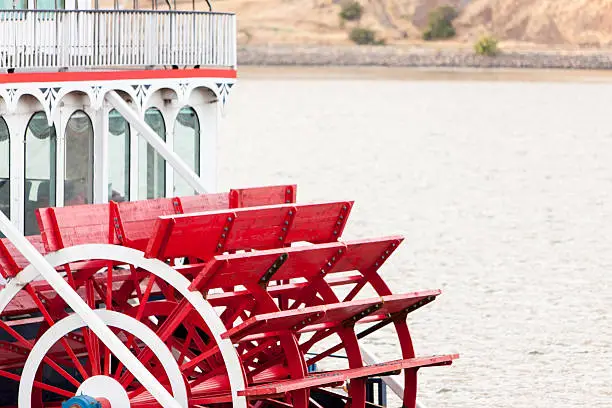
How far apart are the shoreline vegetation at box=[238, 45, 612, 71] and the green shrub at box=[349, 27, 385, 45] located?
1464mm

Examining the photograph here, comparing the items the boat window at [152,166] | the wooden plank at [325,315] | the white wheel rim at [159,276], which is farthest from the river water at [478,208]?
the white wheel rim at [159,276]

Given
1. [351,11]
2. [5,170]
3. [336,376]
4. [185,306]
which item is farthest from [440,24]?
[185,306]

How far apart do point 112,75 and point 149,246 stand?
2.02 m

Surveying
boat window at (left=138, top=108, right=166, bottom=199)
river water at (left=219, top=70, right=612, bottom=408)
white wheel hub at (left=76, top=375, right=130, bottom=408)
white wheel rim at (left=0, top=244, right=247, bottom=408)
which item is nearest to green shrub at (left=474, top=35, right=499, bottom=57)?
river water at (left=219, top=70, right=612, bottom=408)

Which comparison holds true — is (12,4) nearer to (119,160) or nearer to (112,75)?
(112,75)

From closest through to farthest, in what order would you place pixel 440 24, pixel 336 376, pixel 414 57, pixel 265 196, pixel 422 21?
pixel 336 376 < pixel 265 196 < pixel 414 57 < pixel 440 24 < pixel 422 21

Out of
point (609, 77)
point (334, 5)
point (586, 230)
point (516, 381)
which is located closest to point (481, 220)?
point (586, 230)

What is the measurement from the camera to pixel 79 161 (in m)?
12.2

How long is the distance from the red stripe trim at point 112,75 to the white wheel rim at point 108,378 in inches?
72.9

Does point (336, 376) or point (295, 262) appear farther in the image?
point (295, 262)

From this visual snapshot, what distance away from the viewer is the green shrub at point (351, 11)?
102 metres

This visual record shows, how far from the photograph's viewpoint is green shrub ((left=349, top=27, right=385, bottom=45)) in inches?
3828

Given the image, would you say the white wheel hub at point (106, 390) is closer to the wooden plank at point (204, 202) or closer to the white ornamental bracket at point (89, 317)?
the white ornamental bracket at point (89, 317)

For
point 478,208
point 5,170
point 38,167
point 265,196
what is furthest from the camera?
point 478,208
